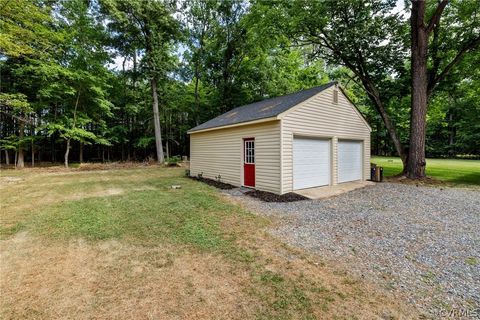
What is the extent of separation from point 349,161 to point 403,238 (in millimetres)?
6482

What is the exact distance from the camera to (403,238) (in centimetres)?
405

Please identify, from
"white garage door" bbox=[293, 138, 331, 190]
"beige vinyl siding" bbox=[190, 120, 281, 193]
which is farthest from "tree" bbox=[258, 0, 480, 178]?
"beige vinyl siding" bbox=[190, 120, 281, 193]

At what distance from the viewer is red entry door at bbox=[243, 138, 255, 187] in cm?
877

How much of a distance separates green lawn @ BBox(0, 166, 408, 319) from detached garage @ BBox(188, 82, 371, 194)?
307cm

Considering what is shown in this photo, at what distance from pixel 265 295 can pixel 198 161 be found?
1028 cm

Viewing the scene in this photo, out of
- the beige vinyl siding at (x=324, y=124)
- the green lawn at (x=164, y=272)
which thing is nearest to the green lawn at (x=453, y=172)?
the beige vinyl siding at (x=324, y=124)

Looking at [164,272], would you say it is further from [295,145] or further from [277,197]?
[295,145]

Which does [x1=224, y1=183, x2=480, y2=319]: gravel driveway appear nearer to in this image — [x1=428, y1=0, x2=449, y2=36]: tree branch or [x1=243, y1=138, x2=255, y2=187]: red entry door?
[x1=243, y1=138, x2=255, y2=187]: red entry door

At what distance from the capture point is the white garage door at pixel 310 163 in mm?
8016

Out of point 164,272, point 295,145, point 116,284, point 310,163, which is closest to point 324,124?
point 310,163

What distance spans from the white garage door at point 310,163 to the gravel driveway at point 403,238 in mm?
1354

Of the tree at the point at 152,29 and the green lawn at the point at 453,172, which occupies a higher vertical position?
the tree at the point at 152,29

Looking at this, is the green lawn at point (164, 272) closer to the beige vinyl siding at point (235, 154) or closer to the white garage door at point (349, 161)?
the beige vinyl siding at point (235, 154)

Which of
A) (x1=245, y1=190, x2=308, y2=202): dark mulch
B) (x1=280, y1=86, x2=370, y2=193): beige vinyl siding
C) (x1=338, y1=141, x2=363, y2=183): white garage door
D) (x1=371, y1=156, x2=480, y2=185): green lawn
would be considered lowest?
(x1=245, y1=190, x2=308, y2=202): dark mulch
